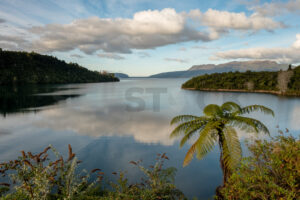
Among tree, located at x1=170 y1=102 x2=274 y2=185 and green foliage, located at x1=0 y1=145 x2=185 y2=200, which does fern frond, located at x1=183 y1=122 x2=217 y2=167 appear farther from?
green foliage, located at x1=0 y1=145 x2=185 y2=200

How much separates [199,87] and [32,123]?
102599 millimetres

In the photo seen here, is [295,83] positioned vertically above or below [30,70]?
below

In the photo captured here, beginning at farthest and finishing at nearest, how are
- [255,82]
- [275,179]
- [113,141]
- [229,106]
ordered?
[255,82] → [113,141] → [229,106] → [275,179]

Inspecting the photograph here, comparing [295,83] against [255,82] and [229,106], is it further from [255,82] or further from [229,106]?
[229,106]

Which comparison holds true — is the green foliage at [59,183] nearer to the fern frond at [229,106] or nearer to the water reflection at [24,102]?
the fern frond at [229,106]

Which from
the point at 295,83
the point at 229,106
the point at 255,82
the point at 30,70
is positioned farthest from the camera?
the point at 30,70

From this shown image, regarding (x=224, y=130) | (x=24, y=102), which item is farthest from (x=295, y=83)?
(x=24, y=102)

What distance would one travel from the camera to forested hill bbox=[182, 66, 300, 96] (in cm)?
8106

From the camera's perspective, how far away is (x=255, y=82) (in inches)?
3878

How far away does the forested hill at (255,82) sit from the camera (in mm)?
81062

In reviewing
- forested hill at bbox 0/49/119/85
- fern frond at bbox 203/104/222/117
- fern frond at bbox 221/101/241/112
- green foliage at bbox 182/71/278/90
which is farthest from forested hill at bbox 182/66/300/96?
forested hill at bbox 0/49/119/85

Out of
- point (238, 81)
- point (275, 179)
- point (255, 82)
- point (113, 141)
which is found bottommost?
point (113, 141)

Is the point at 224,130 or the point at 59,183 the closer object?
the point at 59,183

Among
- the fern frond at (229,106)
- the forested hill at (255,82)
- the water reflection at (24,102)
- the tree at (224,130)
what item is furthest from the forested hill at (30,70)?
the fern frond at (229,106)
